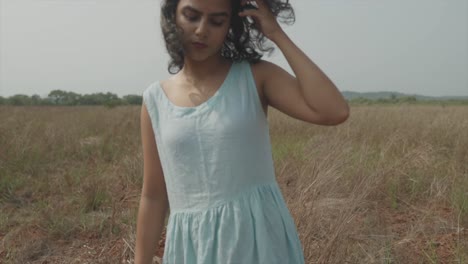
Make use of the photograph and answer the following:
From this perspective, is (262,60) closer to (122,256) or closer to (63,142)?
(122,256)

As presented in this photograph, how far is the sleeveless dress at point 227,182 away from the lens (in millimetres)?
996

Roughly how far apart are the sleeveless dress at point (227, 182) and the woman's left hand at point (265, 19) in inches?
4.3

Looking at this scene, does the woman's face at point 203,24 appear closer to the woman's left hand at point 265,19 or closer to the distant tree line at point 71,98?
the woman's left hand at point 265,19

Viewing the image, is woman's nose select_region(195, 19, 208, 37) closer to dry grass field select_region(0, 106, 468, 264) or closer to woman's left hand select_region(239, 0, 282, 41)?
woman's left hand select_region(239, 0, 282, 41)

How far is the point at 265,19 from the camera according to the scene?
1.01m

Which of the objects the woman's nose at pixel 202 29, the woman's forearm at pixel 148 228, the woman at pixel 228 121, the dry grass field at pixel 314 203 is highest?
the woman's nose at pixel 202 29

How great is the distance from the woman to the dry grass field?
81 cm

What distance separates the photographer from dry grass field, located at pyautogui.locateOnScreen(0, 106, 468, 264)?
7.55 ft

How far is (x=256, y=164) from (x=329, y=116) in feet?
0.65

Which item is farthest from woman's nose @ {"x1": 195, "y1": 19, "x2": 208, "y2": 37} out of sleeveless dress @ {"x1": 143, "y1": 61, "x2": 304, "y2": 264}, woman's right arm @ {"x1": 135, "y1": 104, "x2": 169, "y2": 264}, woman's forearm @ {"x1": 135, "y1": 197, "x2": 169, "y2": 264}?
woman's forearm @ {"x1": 135, "y1": 197, "x2": 169, "y2": 264}

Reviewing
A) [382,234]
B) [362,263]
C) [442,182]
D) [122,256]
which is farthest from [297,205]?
[442,182]

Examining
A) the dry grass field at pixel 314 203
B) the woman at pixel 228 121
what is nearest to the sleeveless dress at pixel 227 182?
the woman at pixel 228 121

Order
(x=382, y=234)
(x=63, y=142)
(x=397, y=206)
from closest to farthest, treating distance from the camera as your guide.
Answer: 1. (x=382, y=234)
2. (x=397, y=206)
3. (x=63, y=142)

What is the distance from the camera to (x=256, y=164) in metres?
1.03
